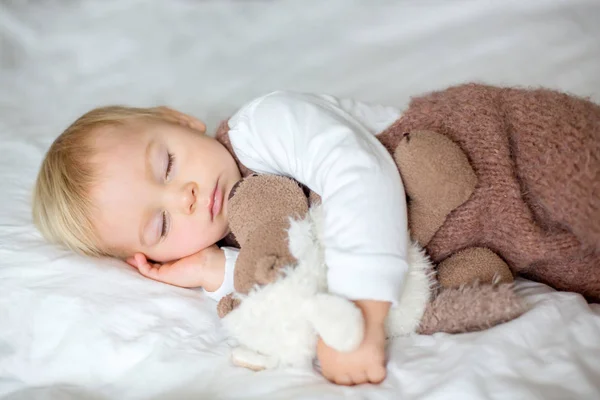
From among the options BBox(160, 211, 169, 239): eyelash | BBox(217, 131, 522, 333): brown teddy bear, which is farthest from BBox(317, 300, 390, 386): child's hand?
BBox(160, 211, 169, 239): eyelash

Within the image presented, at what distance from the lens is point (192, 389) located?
0.85 metres

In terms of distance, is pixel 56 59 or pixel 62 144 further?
pixel 56 59

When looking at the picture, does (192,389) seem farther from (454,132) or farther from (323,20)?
(323,20)

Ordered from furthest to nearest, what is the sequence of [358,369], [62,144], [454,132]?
1. [62,144]
2. [454,132]
3. [358,369]

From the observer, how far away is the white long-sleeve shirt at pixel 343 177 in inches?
31.9

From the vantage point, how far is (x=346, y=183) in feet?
2.80

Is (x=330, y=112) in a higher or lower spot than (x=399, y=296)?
higher

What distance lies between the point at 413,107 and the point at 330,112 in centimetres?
13

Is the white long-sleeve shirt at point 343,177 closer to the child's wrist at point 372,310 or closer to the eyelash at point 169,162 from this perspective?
the child's wrist at point 372,310

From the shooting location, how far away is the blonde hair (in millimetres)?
1038

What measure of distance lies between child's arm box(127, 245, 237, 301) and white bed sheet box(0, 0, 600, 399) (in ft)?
0.09

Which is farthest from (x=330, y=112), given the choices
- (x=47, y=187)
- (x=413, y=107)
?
(x=47, y=187)

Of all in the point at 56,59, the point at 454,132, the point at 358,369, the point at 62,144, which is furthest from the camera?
the point at 56,59

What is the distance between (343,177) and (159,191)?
0.34 meters
